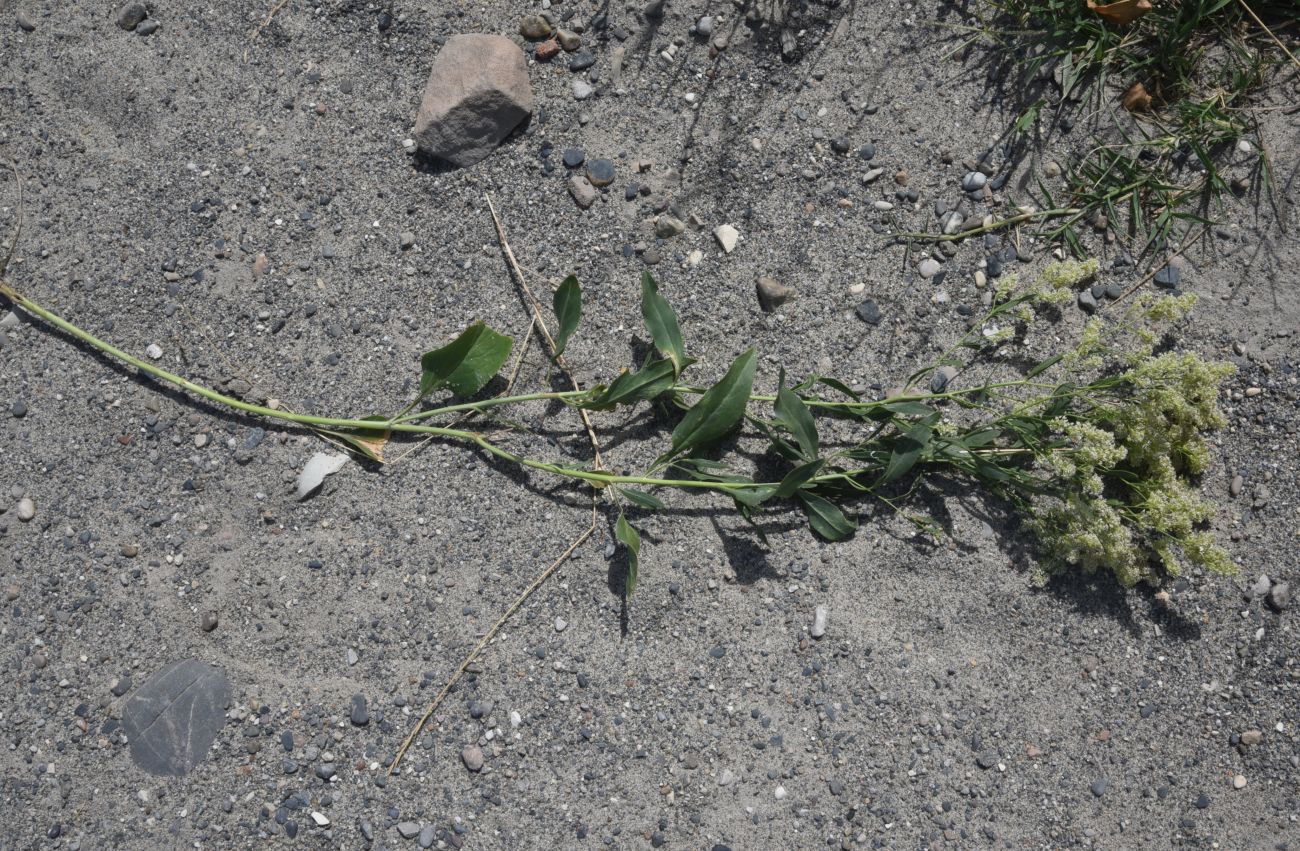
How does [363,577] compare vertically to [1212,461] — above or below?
below

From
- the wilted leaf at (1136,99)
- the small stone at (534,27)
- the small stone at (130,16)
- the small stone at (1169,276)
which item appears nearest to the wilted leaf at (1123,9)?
the wilted leaf at (1136,99)

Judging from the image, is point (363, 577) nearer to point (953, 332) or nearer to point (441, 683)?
Result: point (441, 683)

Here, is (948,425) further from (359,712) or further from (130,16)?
(130,16)

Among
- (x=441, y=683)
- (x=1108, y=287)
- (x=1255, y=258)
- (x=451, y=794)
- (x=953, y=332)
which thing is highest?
(x=1255, y=258)

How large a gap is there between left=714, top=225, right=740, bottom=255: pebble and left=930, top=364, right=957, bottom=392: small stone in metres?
0.60

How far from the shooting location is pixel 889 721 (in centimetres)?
205

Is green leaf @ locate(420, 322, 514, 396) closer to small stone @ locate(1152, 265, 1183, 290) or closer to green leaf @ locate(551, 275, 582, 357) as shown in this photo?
green leaf @ locate(551, 275, 582, 357)

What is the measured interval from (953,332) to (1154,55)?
0.88 metres

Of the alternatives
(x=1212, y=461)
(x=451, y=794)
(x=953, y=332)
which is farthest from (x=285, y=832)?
(x=1212, y=461)

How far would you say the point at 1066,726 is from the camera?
A: 206 cm

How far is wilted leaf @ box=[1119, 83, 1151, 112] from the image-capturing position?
221 cm

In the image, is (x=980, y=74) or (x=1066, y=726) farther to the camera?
(x=980, y=74)

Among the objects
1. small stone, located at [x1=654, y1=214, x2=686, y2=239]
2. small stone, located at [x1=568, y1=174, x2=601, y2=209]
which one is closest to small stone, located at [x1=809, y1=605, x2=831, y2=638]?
small stone, located at [x1=654, y1=214, x2=686, y2=239]

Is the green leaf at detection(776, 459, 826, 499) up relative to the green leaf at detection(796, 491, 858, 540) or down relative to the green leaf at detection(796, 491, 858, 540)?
up
